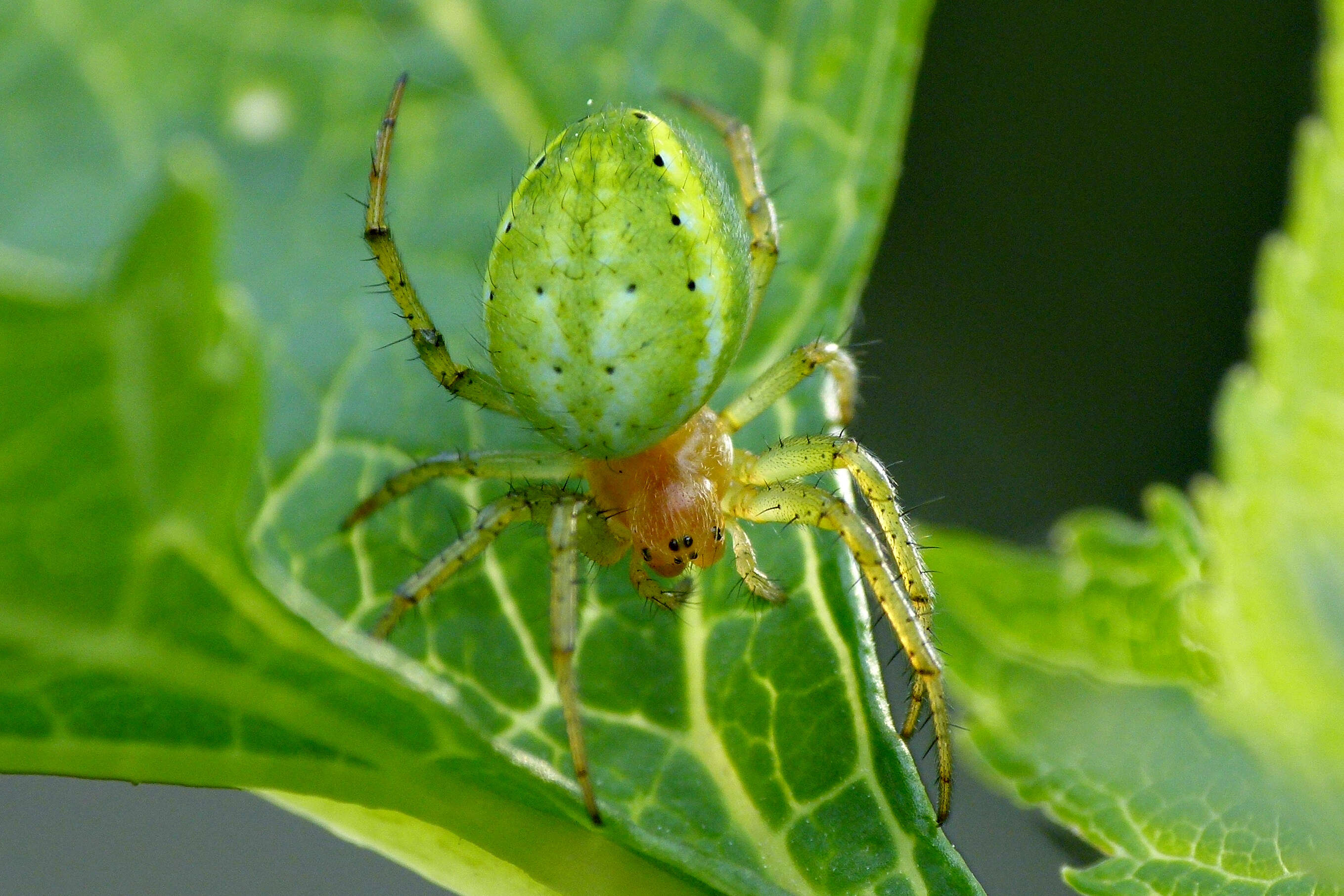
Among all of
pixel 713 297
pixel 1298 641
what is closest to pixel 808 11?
pixel 713 297

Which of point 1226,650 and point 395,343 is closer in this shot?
point 1226,650

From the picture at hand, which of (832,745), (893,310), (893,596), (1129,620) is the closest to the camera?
(832,745)

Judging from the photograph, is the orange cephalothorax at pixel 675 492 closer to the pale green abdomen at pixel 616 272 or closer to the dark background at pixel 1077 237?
the pale green abdomen at pixel 616 272

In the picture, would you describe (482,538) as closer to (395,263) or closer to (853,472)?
(395,263)

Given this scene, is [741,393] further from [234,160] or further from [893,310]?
[893,310]

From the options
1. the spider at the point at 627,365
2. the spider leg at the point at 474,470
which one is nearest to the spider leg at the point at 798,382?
the spider at the point at 627,365

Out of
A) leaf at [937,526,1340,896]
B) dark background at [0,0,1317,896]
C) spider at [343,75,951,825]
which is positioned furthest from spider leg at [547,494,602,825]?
dark background at [0,0,1317,896]

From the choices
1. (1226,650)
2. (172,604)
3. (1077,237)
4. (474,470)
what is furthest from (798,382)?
(1077,237)

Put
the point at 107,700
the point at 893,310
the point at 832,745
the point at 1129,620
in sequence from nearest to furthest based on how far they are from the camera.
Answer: the point at 107,700
the point at 832,745
the point at 1129,620
the point at 893,310
